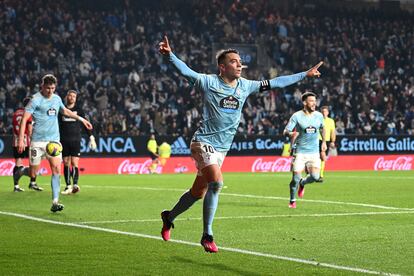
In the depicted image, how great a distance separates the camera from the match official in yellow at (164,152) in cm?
3628

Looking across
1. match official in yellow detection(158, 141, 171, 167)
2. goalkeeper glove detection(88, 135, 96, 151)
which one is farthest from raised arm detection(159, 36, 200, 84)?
match official in yellow detection(158, 141, 171, 167)

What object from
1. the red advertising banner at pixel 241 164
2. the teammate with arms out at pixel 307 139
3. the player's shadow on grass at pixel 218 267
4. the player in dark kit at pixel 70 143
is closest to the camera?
the player's shadow on grass at pixel 218 267

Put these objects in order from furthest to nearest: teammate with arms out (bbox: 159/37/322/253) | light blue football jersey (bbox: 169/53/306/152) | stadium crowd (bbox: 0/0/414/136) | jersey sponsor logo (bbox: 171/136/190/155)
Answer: stadium crowd (bbox: 0/0/414/136) → jersey sponsor logo (bbox: 171/136/190/155) → light blue football jersey (bbox: 169/53/306/152) → teammate with arms out (bbox: 159/37/322/253)

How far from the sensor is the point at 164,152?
119ft

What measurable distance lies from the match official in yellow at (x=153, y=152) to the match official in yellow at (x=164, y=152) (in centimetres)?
22

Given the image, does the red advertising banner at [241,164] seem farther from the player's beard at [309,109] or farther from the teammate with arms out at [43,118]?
the teammate with arms out at [43,118]

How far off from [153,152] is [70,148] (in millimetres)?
14669

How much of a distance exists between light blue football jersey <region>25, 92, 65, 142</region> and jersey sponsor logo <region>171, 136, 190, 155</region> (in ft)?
69.0

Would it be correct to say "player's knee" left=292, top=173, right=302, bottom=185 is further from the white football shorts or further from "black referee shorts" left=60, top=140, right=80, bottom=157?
the white football shorts

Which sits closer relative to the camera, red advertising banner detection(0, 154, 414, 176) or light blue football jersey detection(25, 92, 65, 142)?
light blue football jersey detection(25, 92, 65, 142)

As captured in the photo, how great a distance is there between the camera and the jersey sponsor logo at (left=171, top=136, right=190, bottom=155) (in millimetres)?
37000

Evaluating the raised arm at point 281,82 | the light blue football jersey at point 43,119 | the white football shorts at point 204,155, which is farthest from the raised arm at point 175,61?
the light blue football jersey at point 43,119

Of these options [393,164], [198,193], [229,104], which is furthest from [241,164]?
[229,104]

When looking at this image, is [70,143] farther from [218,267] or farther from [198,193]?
[218,267]
